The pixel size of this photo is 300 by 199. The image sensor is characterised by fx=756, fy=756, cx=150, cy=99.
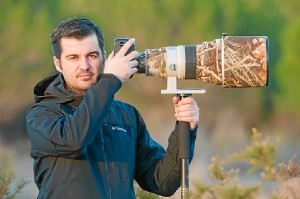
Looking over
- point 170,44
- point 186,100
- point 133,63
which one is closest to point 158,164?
point 186,100

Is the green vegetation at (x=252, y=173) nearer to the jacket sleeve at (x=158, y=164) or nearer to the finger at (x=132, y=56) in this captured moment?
the jacket sleeve at (x=158, y=164)

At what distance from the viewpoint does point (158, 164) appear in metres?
2.52

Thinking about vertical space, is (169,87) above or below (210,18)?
below

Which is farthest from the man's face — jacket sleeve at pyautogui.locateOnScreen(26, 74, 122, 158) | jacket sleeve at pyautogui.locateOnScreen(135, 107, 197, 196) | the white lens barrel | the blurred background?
the blurred background

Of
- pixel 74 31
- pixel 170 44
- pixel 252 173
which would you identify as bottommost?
pixel 252 173

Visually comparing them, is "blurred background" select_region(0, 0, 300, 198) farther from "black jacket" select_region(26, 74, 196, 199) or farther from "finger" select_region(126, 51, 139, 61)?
"finger" select_region(126, 51, 139, 61)

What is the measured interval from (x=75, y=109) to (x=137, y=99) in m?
3.78

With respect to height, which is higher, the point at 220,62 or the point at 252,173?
Result: the point at 220,62

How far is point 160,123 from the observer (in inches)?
247

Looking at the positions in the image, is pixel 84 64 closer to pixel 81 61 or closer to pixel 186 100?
pixel 81 61

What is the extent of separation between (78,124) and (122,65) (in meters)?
0.22

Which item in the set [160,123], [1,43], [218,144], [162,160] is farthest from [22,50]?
[162,160]

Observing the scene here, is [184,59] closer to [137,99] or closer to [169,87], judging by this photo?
[169,87]

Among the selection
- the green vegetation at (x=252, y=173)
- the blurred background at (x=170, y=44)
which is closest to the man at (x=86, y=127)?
the green vegetation at (x=252, y=173)
